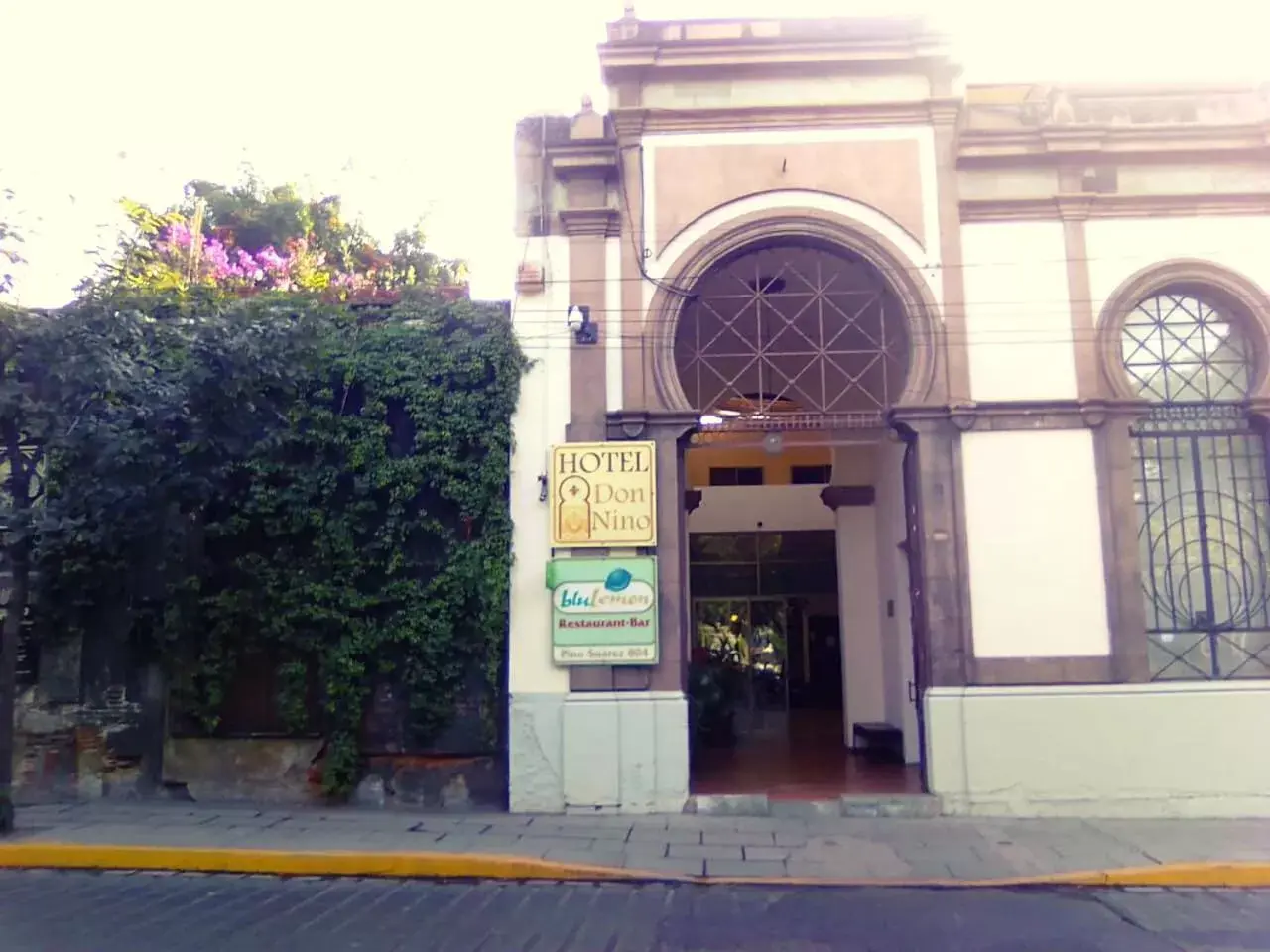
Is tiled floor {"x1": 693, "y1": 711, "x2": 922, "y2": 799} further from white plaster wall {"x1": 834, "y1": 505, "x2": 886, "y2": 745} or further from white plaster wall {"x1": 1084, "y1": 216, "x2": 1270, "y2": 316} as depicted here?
white plaster wall {"x1": 1084, "y1": 216, "x2": 1270, "y2": 316}

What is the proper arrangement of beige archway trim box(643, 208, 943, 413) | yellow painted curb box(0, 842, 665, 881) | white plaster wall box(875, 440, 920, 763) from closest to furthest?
yellow painted curb box(0, 842, 665, 881), beige archway trim box(643, 208, 943, 413), white plaster wall box(875, 440, 920, 763)

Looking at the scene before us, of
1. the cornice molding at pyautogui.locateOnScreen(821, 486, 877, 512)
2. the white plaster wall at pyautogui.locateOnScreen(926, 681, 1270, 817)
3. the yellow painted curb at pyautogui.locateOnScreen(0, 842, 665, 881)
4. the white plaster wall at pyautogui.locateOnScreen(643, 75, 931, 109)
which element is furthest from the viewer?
the cornice molding at pyautogui.locateOnScreen(821, 486, 877, 512)

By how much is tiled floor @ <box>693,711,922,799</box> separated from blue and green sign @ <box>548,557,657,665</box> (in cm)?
175

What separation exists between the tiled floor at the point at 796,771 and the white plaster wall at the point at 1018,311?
170 inches

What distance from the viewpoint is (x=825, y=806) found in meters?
10.7

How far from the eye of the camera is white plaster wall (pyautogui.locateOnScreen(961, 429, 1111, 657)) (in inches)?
425

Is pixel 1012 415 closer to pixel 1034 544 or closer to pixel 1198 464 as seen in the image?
pixel 1034 544

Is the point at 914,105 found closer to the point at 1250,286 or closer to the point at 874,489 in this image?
the point at 1250,286

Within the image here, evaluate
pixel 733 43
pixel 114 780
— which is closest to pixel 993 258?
pixel 733 43

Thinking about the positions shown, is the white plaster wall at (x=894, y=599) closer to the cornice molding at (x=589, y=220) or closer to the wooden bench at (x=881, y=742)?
the wooden bench at (x=881, y=742)

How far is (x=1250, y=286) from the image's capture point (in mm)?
11273

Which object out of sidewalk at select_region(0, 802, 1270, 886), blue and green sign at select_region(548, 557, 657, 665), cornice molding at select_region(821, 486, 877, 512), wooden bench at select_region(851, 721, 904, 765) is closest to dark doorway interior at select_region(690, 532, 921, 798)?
cornice molding at select_region(821, 486, 877, 512)

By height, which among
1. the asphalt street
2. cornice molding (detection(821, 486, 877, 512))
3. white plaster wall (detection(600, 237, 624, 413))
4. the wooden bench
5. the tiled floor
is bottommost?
the asphalt street

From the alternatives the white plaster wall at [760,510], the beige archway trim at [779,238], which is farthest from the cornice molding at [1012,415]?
the white plaster wall at [760,510]
